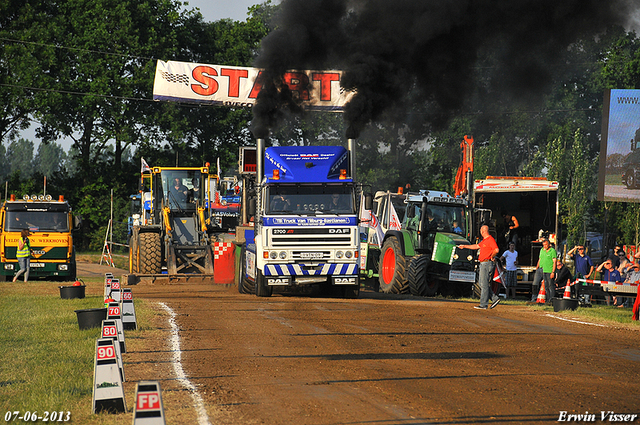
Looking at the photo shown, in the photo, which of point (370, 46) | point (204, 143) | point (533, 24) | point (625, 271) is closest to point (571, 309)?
point (625, 271)

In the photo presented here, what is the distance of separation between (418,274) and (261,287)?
4354 mm

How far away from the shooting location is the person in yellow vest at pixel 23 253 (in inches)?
1024

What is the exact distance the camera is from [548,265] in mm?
19984

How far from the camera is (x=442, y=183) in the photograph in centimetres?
5619

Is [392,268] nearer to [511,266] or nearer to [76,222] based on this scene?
[511,266]

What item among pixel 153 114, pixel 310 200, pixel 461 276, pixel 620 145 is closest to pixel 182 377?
pixel 310 200

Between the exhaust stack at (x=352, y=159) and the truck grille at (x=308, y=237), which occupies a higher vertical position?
the exhaust stack at (x=352, y=159)

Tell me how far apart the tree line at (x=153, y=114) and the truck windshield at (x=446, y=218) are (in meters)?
21.7

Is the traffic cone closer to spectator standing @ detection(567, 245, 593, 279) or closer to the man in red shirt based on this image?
spectator standing @ detection(567, 245, 593, 279)

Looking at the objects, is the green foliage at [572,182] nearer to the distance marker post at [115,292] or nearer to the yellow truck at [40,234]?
the yellow truck at [40,234]

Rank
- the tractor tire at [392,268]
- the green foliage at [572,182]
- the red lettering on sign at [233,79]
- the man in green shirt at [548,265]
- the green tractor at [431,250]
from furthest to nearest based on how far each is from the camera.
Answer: the green foliage at [572,182] → the red lettering on sign at [233,79] → the tractor tire at [392,268] → the green tractor at [431,250] → the man in green shirt at [548,265]

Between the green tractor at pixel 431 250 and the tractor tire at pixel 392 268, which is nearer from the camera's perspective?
the green tractor at pixel 431 250

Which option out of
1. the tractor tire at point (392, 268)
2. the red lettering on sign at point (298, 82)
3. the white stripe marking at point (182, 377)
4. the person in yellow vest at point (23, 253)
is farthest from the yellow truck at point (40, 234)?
the white stripe marking at point (182, 377)

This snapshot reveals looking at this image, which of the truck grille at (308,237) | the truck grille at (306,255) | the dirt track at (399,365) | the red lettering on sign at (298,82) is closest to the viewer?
the dirt track at (399,365)
